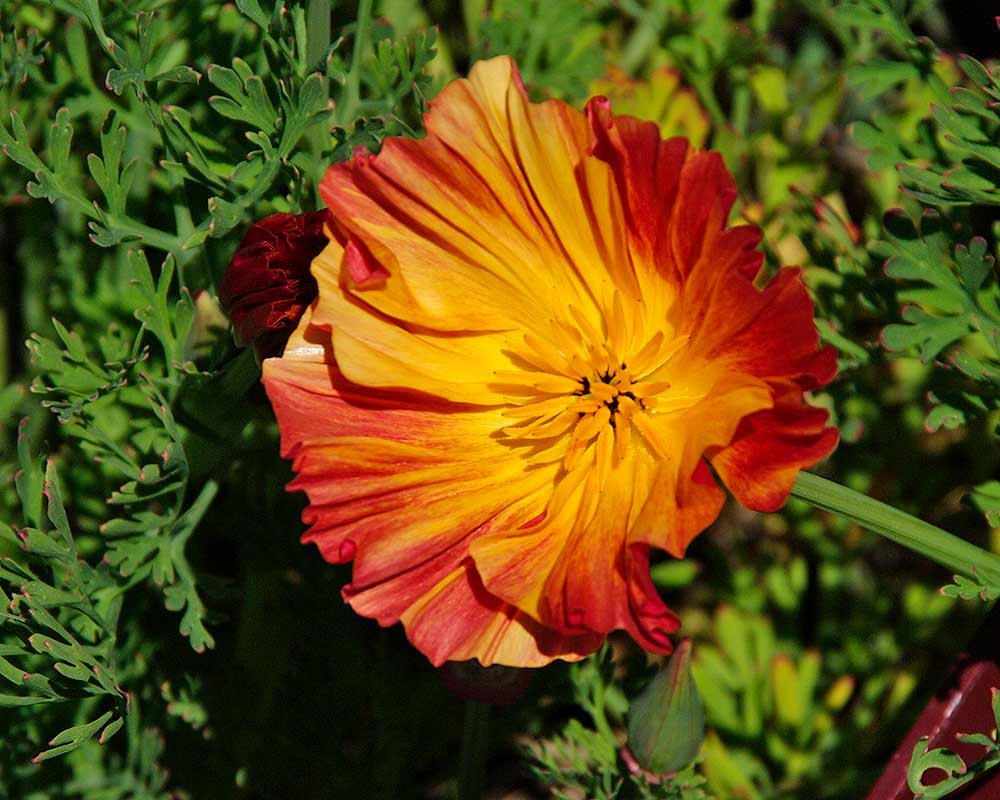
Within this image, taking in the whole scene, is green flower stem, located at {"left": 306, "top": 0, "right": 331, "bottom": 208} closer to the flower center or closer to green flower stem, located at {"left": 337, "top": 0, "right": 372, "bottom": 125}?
green flower stem, located at {"left": 337, "top": 0, "right": 372, "bottom": 125}

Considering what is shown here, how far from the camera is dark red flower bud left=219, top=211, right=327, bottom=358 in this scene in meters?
1.15

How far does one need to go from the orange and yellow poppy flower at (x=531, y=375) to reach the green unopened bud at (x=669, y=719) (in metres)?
0.20

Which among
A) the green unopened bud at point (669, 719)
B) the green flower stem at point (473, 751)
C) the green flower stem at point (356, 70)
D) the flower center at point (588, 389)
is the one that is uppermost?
the green flower stem at point (356, 70)

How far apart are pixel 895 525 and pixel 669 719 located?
31 cm

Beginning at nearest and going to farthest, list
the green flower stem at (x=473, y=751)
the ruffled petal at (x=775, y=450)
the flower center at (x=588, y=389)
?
1. the ruffled petal at (x=775, y=450)
2. the flower center at (x=588, y=389)
3. the green flower stem at (x=473, y=751)

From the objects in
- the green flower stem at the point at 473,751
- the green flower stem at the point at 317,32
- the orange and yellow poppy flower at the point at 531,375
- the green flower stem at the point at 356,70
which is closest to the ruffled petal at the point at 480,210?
the orange and yellow poppy flower at the point at 531,375

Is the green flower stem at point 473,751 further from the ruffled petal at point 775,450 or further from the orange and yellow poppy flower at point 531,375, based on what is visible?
the ruffled petal at point 775,450

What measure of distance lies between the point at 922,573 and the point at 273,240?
1.13 metres

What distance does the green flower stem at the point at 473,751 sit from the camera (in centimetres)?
130

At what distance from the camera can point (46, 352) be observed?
1.29 metres

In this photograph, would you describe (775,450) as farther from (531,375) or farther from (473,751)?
(473,751)

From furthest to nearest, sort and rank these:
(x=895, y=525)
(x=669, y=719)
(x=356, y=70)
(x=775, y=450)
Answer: (x=356, y=70) < (x=669, y=719) < (x=895, y=525) < (x=775, y=450)

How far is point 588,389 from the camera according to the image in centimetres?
123

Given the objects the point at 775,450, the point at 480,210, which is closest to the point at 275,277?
the point at 480,210
